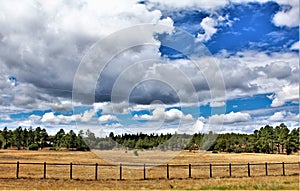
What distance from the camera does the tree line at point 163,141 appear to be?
11734 centimetres

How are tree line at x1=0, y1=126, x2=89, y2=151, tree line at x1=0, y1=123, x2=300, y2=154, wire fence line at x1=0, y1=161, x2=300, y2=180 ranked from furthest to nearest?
tree line at x1=0, y1=126, x2=89, y2=151
tree line at x1=0, y1=123, x2=300, y2=154
wire fence line at x1=0, y1=161, x2=300, y2=180

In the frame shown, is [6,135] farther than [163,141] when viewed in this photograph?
Yes

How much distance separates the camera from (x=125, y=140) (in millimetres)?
117125

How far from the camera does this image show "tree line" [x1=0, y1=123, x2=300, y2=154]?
117 metres

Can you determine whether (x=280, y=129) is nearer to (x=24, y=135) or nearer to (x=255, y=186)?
(x=24, y=135)

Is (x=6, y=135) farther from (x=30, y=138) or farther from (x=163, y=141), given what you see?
(x=163, y=141)

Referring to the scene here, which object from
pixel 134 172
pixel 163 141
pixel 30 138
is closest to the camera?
pixel 134 172

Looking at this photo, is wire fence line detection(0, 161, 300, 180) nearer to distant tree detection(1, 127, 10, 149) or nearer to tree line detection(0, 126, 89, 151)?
tree line detection(0, 126, 89, 151)

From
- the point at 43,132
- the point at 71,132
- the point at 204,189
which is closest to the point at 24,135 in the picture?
the point at 43,132

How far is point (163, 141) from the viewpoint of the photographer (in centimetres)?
→ 13362

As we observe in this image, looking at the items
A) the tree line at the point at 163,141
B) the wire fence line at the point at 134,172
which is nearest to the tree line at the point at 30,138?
the tree line at the point at 163,141

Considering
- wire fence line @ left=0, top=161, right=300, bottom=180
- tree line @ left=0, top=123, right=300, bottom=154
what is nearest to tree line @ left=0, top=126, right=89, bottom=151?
tree line @ left=0, top=123, right=300, bottom=154

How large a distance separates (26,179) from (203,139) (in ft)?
408

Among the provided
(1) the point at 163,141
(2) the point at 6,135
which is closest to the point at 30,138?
(2) the point at 6,135
